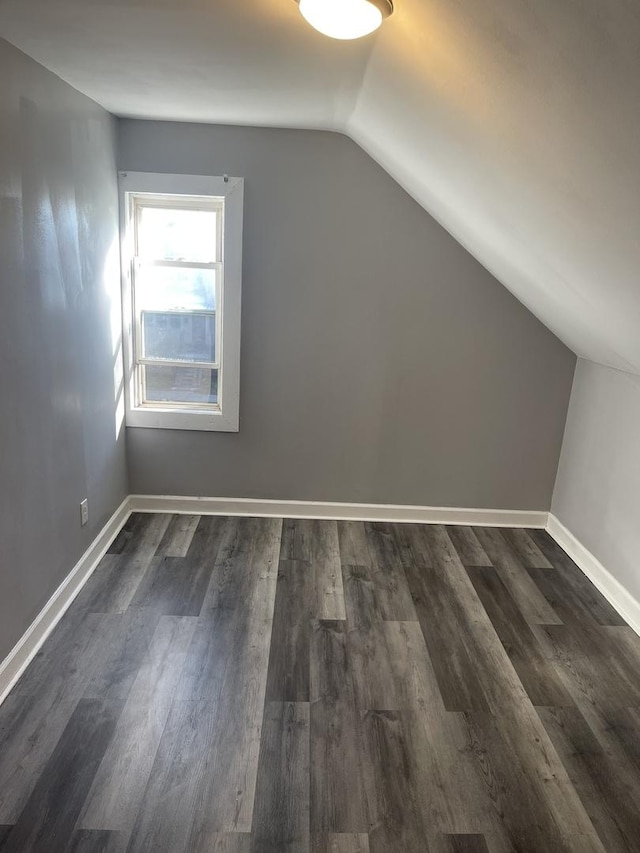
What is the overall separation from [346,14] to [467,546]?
278 cm

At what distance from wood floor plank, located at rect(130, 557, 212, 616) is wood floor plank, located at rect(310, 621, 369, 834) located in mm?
634

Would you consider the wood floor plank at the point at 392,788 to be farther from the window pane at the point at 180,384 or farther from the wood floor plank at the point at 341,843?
the window pane at the point at 180,384

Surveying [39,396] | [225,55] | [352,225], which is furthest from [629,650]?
[225,55]

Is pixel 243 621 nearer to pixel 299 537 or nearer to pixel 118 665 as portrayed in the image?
pixel 118 665

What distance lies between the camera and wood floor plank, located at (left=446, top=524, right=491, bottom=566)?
10.8 ft

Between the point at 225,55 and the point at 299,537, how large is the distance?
2.42 metres

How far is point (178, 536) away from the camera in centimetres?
337

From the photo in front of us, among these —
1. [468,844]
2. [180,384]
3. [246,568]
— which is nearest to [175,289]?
[180,384]

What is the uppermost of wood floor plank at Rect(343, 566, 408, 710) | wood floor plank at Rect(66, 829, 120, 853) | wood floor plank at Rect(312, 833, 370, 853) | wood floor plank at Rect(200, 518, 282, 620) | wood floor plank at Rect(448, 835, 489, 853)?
wood floor plank at Rect(200, 518, 282, 620)

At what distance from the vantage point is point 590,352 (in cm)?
315

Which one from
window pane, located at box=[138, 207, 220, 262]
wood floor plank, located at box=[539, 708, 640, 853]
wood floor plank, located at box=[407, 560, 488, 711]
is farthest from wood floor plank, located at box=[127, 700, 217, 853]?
window pane, located at box=[138, 207, 220, 262]

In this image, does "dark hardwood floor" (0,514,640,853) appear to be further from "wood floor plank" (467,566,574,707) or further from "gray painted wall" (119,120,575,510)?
"gray painted wall" (119,120,575,510)

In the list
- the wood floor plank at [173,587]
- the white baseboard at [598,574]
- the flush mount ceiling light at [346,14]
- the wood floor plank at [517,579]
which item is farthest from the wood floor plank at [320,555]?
the flush mount ceiling light at [346,14]

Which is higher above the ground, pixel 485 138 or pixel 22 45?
pixel 22 45
